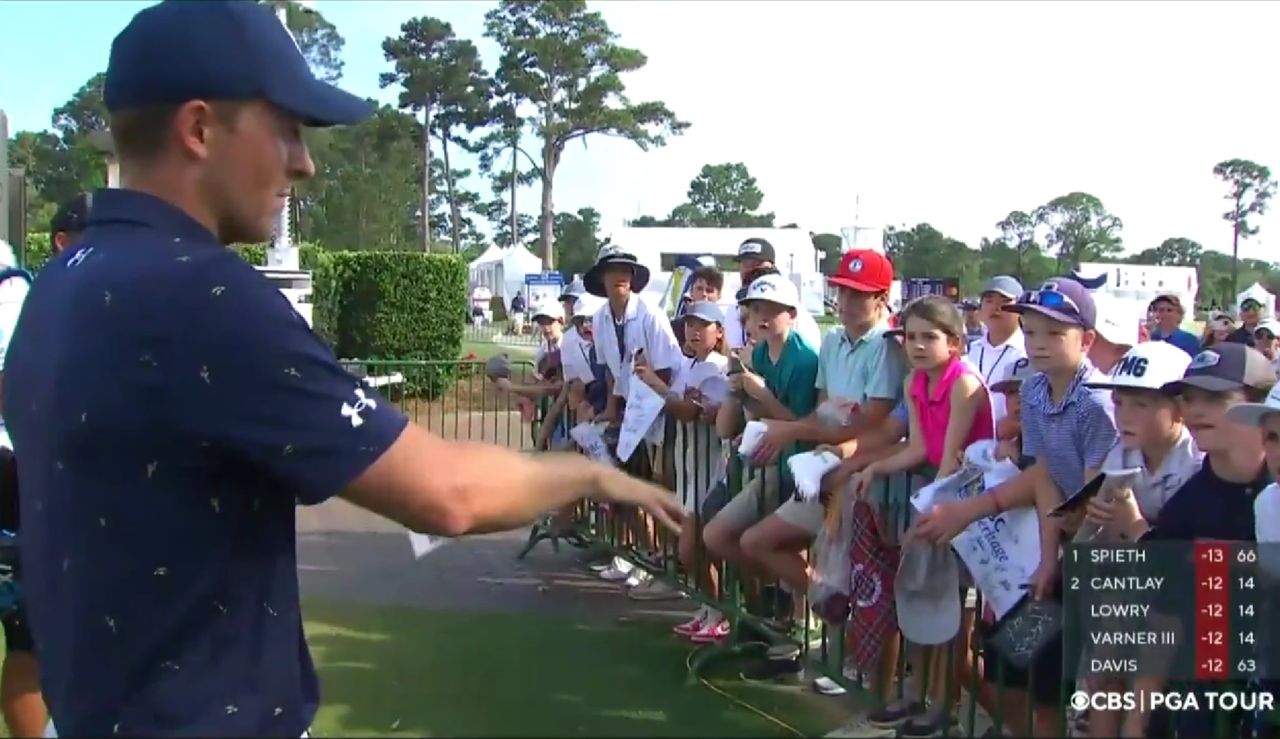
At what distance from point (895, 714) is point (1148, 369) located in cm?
181

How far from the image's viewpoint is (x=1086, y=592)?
3.35 m

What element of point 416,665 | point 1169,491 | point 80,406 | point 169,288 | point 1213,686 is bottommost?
point 416,665

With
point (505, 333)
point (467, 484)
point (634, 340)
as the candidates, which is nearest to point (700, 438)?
point (634, 340)

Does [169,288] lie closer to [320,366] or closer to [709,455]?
[320,366]

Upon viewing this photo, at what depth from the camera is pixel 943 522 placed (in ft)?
13.9

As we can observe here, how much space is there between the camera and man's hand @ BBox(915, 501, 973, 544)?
4.20m

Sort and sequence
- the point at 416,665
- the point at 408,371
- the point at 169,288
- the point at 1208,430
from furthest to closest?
1. the point at 408,371
2. the point at 416,665
3. the point at 1208,430
4. the point at 169,288

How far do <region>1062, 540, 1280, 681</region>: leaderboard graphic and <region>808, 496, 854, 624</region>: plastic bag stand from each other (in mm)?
1604

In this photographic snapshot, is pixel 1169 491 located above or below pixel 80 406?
below

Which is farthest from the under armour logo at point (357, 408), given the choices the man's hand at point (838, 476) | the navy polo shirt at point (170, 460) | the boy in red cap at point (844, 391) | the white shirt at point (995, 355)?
the white shirt at point (995, 355)

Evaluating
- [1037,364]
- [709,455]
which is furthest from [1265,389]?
[709,455]

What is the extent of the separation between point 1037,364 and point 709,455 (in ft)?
7.54

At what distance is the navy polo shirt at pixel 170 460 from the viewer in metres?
1.41

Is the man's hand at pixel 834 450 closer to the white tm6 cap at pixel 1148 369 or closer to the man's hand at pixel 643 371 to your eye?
the white tm6 cap at pixel 1148 369
